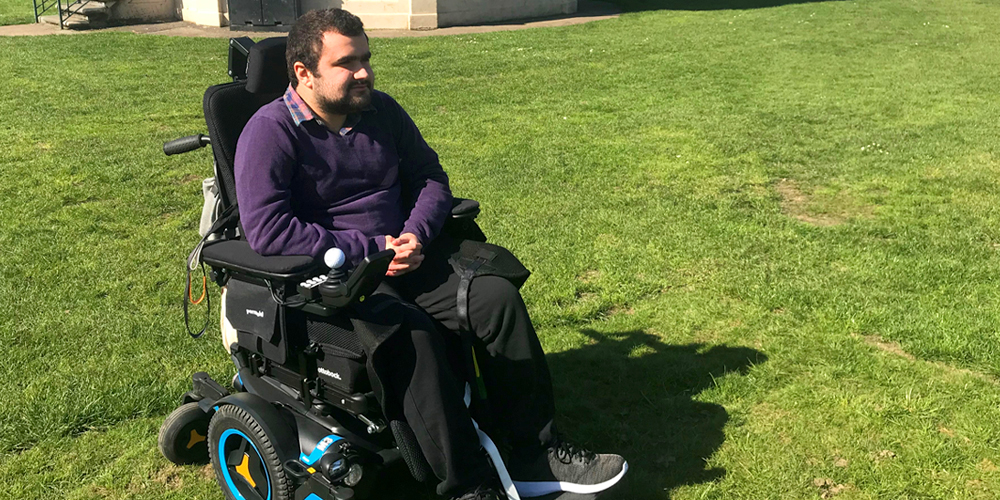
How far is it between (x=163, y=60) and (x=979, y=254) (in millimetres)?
11812

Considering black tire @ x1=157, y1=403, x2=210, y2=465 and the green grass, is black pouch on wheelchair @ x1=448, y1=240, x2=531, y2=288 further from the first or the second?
the green grass

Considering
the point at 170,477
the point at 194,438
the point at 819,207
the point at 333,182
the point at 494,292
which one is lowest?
the point at 170,477

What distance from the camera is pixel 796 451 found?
3.38m

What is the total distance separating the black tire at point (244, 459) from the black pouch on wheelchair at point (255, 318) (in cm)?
24

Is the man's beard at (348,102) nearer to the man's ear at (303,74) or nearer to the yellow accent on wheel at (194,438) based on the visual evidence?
the man's ear at (303,74)

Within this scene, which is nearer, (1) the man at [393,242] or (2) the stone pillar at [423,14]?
(1) the man at [393,242]

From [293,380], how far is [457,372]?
22.7 inches

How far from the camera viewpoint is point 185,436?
3307 millimetres

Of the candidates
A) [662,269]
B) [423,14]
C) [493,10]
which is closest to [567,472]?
[662,269]

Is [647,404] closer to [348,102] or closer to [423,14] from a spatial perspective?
[348,102]

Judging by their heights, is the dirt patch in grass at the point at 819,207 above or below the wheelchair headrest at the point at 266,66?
below

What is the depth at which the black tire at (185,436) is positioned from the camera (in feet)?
10.7

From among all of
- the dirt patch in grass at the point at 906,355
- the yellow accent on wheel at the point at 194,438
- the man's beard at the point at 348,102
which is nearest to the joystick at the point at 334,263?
the man's beard at the point at 348,102

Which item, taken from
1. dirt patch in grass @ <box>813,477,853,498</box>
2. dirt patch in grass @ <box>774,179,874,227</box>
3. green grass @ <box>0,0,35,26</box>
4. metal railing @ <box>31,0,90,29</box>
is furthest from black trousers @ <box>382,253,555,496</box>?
green grass @ <box>0,0,35,26</box>
